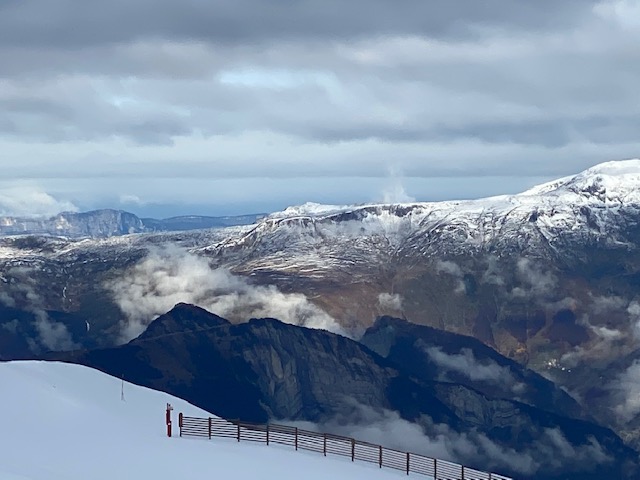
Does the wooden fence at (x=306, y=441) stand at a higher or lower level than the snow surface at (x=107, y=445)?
lower

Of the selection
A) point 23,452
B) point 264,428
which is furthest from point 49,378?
point 23,452

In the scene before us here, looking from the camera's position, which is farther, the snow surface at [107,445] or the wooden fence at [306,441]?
the wooden fence at [306,441]

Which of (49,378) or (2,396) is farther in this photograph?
(49,378)

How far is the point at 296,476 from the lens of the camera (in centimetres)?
10125

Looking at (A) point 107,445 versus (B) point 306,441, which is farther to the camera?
(B) point 306,441

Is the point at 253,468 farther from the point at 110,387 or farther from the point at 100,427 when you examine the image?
the point at 110,387

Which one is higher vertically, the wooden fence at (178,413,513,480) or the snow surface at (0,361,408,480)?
the snow surface at (0,361,408,480)

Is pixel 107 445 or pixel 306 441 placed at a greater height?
pixel 107 445

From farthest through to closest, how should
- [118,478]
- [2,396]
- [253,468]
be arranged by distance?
[2,396], [253,468], [118,478]

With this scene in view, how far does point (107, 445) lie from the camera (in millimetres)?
98875

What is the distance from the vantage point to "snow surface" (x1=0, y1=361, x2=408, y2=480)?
90500 millimetres

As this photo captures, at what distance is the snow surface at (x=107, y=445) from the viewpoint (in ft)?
297

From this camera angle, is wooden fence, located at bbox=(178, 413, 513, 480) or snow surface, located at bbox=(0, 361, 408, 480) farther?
wooden fence, located at bbox=(178, 413, 513, 480)

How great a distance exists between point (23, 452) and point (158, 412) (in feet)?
104
